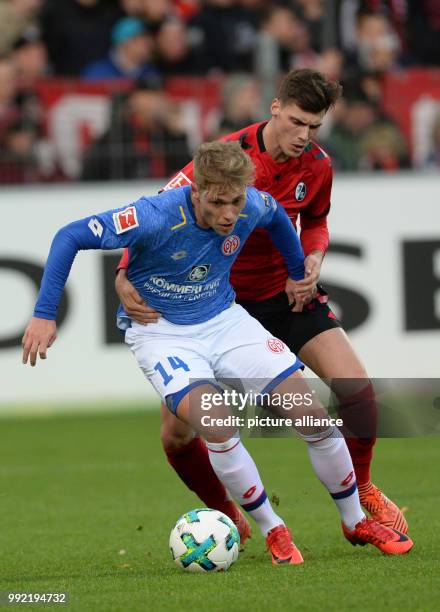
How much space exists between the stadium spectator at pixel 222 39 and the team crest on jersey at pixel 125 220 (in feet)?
24.4

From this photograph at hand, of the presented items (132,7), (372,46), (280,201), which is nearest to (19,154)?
(132,7)

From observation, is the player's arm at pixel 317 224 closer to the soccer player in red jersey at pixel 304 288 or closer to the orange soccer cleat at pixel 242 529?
the soccer player in red jersey at pixel 304 288

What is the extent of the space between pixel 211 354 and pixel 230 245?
1.65ft

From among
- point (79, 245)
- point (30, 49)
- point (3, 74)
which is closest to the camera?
point (79, 245)

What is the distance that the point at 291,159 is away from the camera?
6.57 m

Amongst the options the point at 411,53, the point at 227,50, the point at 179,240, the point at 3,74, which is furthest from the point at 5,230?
the point at 179,240

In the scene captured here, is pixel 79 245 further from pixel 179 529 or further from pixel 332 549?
pixel 332 549

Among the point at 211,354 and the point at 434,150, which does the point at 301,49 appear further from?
the point at 211,354

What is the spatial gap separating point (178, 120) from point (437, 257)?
2621mm

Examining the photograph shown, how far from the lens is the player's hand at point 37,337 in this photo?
18.1 ft

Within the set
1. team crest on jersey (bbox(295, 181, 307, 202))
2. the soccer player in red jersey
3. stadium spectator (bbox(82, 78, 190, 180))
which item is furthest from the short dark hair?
stadium spectator (bbox(82, 78, 190, 180))

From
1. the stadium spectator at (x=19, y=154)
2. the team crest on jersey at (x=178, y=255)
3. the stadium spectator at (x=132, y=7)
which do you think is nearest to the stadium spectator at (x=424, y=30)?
the stadium spectator at (x=132, y=7)

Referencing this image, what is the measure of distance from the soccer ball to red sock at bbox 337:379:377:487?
968 millimetres

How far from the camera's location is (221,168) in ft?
18.0
